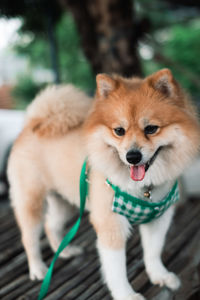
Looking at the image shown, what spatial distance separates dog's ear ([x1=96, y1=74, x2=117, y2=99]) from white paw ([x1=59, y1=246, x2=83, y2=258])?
151cm

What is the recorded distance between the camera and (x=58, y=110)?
242 centimetres

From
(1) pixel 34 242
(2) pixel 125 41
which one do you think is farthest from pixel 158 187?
(2) pixel 125 41

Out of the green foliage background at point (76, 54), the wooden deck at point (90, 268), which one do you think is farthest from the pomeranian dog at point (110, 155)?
the green foliage background at point (76, 54)

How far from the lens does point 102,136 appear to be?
192cm

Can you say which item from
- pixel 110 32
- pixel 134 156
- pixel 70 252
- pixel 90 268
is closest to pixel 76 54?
pixel 110 32

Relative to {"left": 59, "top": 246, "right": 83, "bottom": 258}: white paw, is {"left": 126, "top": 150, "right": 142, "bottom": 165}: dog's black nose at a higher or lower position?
higher

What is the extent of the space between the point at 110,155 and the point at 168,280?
1.05m

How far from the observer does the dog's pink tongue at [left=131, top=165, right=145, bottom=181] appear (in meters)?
1.80

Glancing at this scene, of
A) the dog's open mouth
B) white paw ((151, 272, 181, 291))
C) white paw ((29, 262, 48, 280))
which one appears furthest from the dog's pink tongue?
white paw ((29, 262, 48, 280))

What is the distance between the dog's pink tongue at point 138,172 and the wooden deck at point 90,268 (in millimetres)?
932

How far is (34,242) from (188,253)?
1.31 m

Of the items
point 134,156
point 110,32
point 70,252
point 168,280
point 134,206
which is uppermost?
point 110,32

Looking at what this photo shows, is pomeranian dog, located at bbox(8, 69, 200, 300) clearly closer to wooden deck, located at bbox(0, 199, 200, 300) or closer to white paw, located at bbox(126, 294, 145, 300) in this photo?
white paw, located at bbox(126, 294, 145, 300)

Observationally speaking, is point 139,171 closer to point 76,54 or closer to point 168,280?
point 168,280
